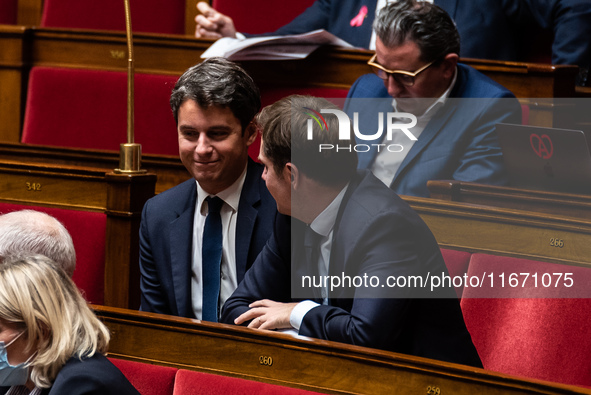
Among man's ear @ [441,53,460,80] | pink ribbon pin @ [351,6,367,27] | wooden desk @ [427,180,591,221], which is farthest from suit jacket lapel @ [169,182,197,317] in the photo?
pink ribbon pin @ [351,6,367,27]

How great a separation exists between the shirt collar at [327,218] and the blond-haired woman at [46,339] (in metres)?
0.29

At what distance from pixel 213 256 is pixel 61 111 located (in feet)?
2.33

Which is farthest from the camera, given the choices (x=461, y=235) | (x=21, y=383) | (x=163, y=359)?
(x=461, y=235)

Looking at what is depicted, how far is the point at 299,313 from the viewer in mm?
842

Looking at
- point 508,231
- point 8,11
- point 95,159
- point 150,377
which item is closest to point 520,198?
point 508,231

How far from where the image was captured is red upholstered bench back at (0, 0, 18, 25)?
1880mm

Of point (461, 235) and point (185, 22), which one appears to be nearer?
point (461, 235)

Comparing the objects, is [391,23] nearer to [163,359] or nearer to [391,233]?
[391,233]

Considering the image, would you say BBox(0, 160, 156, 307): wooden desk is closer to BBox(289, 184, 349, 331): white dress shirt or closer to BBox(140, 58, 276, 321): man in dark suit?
BBox(140, 58, 276, 321): man in dark suit

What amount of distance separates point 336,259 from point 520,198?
25 cm

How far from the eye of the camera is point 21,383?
2.23ft

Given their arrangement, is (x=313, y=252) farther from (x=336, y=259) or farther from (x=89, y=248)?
(x=89, y=248)

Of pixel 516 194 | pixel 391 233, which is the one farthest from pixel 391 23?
pixel 391 233

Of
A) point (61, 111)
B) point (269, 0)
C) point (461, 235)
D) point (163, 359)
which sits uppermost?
point (269, 0)
